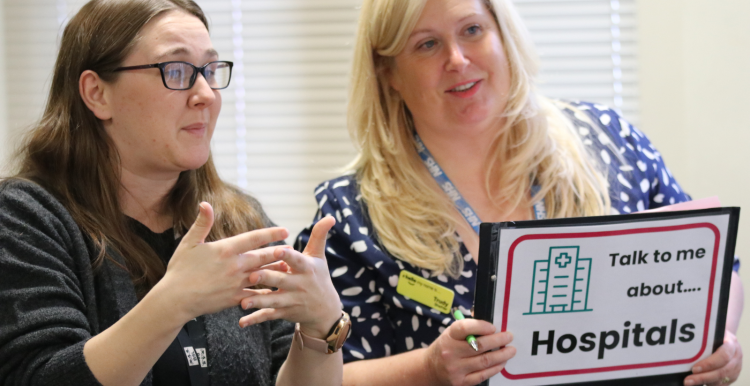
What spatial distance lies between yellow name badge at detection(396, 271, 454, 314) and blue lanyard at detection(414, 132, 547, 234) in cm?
20

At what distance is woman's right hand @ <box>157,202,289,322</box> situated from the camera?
1.11 m

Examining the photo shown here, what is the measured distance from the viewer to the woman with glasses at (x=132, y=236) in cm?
117

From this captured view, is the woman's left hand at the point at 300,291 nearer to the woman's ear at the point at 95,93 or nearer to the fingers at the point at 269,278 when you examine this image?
the fingers at the point at 269,278

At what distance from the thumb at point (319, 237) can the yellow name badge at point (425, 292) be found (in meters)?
0.47

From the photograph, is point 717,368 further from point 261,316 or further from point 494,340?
point 261,316

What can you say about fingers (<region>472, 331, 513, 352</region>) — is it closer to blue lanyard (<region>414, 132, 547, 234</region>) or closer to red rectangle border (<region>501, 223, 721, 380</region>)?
red rectangle border (<region>501, 223, 721, 380</region>)

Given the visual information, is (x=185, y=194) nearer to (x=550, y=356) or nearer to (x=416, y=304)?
(x=416, y=304)

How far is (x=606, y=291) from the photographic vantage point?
4.31 ft

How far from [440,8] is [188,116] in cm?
71

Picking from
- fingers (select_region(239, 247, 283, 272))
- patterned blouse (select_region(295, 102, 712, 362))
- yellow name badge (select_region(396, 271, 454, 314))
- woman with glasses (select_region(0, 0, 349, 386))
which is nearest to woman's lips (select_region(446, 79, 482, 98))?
patterned blouse (select_region(295, 102, 712, 362))

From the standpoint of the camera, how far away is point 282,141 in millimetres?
2707

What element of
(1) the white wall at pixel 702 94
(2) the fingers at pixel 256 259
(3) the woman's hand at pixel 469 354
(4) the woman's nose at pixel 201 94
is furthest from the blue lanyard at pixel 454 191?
(1) the white wall at pixel 702 94

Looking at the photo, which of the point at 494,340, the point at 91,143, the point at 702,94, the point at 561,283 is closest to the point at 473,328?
the point at 494,340

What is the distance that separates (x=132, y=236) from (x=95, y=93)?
0.33 meters
